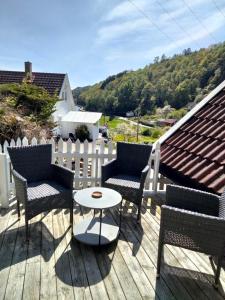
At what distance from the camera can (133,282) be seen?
2.51 m

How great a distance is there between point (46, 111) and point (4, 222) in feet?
20.9

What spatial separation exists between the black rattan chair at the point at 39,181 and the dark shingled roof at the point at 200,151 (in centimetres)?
158

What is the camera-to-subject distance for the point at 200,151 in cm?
375

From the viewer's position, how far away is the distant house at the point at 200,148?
3.25 metres

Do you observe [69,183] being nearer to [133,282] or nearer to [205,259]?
[133,282]

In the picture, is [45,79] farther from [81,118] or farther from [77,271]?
[77,271]

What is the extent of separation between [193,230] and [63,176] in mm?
1861

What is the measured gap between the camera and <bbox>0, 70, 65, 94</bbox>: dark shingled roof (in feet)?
53.4

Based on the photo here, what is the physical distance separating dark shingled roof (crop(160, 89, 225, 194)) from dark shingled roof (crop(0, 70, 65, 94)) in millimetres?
13031

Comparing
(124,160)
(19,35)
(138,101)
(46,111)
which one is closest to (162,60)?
(138,101)

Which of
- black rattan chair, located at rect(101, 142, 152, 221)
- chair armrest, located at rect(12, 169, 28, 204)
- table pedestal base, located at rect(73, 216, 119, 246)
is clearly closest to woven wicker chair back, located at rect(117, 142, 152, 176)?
black rattan chair, located at rect(101, 142, 152, 221)

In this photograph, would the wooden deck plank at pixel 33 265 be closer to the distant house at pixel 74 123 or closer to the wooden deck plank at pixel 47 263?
the wooden deck plank at pixel 47 263

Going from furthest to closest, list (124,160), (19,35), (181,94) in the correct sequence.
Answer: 1. (181,94)
2. (19,35)
3. (124,160)

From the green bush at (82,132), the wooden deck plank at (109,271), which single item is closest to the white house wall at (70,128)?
the green bush at (82,132)
